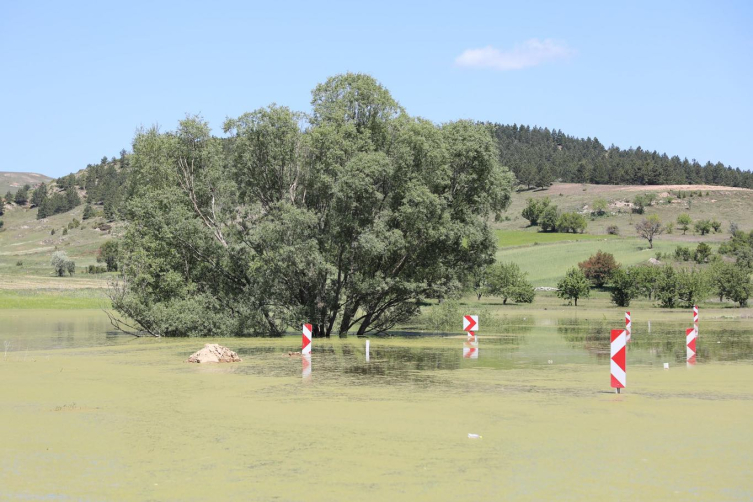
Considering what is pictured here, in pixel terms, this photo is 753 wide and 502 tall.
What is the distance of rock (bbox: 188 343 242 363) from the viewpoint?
22141 millimetres

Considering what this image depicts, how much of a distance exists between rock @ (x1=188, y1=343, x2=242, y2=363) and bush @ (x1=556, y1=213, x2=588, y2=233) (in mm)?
122037

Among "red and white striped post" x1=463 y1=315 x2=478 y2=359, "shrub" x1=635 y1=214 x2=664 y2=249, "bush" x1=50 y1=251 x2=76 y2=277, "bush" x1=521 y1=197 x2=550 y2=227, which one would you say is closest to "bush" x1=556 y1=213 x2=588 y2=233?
"bush" x1=521 y1=197 x2=550 y2=227

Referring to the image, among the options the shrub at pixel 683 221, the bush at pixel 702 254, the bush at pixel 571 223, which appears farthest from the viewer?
the bush at pixel 571 223

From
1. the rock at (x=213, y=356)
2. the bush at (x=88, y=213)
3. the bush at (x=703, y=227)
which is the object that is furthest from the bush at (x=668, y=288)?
the bush at (x=88, y=213)

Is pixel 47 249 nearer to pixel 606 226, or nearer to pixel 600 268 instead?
pixel 606 226

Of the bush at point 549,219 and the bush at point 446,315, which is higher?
the bush at point 549,219

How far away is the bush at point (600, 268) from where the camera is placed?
283ft

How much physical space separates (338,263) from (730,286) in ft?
150

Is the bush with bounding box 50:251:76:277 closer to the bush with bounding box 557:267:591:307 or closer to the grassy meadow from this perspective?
the grassy meadow

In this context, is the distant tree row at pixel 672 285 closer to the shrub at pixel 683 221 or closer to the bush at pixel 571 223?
the shrub at pixel 683 221

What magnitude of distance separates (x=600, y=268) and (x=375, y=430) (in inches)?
3088

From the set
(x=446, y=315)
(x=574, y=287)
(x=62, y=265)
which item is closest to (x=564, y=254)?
(x=574, y=287)

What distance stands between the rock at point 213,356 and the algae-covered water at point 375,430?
0.54m

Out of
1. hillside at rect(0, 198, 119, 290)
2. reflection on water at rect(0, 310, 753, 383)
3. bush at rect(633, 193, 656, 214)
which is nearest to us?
reflection on water at rect(0, 310, 753, 383)
